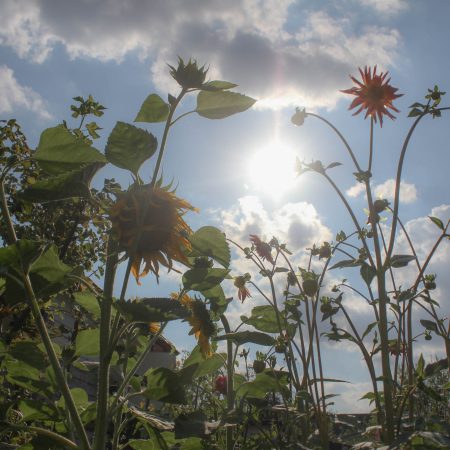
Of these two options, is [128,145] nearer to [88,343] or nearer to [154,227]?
[154,227]

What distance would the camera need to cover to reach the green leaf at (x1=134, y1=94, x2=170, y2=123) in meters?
1.00

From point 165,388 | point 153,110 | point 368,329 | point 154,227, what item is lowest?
point 165,388

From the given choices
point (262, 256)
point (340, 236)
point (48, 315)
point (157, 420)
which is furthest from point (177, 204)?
point (48, 315)

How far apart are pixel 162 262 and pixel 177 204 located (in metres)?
0.14

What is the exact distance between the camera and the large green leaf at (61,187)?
91 cm

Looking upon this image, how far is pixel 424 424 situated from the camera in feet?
3.85

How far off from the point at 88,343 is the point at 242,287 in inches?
65.1

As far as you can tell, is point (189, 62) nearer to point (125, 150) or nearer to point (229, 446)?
point (125, 150)

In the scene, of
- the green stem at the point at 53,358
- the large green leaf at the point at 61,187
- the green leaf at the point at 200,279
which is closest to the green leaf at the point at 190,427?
Answer: the green stem at the point at 53,358

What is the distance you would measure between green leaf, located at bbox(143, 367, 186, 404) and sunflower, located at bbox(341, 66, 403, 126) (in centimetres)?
184

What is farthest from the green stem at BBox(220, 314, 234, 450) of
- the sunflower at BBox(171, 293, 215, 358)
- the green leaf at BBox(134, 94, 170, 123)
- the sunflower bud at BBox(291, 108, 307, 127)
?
the sunflower bud at BBox(291, 108, 307, 127)

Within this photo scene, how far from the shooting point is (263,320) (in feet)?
5.24

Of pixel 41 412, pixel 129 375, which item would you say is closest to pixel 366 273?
pixel 129 375

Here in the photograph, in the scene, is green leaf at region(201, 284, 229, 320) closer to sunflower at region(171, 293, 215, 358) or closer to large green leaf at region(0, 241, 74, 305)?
sunflower at region(171, 293, 215, 358)
